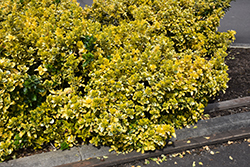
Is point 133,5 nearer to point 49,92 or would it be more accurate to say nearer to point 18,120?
point 49,92

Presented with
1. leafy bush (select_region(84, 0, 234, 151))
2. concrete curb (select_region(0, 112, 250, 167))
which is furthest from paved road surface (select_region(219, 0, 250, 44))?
leafy bush (select_region(84, 0, 234, 151))

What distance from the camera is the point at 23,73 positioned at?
3.34 m

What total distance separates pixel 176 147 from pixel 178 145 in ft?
0.16

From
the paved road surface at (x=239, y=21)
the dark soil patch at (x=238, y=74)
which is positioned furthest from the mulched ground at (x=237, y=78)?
the paved road surface at (x=239, y=21)

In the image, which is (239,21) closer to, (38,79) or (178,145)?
(178,145)

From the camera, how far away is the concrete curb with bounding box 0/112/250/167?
3328mm

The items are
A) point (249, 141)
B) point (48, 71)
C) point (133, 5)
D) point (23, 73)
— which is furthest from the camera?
point (133, 5)

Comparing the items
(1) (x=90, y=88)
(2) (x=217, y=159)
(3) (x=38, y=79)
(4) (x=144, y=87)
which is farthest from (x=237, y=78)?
(3) (x=38, y=79)

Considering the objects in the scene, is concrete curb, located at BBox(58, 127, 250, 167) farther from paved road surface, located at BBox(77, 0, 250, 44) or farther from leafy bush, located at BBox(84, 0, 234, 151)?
paved road surface, located at BBox(77, 0, 250, 44)

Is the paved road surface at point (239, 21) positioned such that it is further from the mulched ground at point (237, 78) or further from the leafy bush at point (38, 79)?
the leafy bush at point (38, 79)

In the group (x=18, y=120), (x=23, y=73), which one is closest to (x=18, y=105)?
(x=18, y=120)

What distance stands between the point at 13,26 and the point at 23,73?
0.91m

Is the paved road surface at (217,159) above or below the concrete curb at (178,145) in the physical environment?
below

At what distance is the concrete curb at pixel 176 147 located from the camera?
3.36 metres
